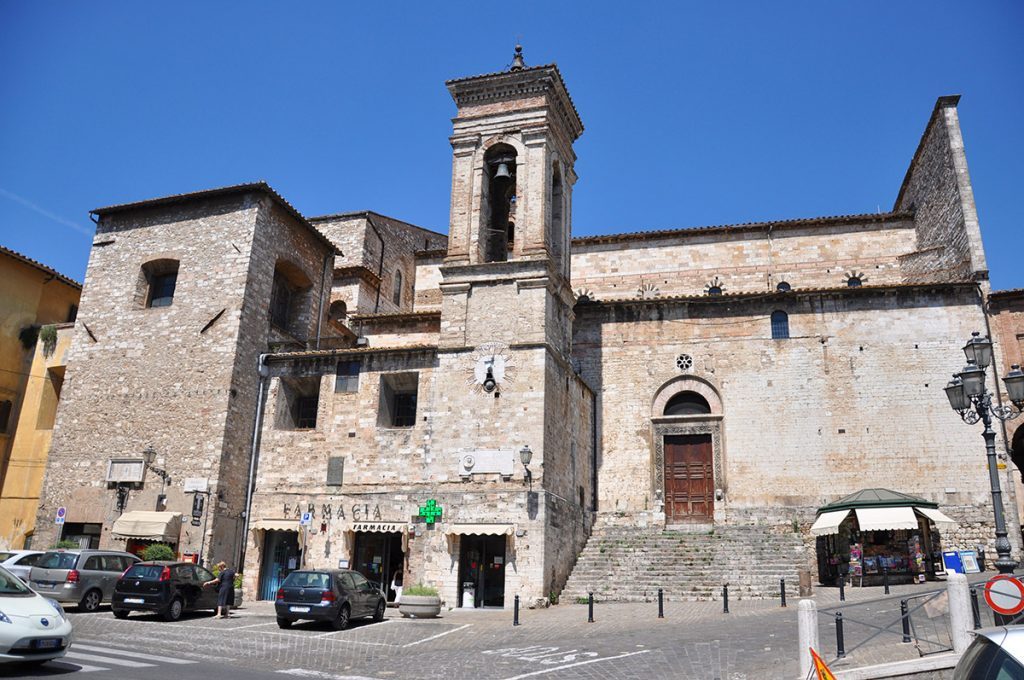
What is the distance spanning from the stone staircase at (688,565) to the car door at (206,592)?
326 inches

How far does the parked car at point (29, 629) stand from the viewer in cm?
849

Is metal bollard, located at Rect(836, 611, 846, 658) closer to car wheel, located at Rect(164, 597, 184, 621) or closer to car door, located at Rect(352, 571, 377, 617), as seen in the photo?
car door, located at Rect(352, 571, 377, 617)

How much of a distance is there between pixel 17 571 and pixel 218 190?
12001mm

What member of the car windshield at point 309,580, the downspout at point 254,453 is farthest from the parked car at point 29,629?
the downspout at point 254,453

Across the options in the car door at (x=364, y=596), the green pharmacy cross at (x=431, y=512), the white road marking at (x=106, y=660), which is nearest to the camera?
the white road marking at (x=106, y=660)

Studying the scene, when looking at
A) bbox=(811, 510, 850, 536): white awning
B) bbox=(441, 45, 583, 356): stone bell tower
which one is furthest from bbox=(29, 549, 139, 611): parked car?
bbox=(811, 510, 850, 536): white awning

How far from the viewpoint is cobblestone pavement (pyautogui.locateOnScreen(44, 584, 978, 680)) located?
10.7m

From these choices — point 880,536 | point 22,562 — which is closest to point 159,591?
point 22,562

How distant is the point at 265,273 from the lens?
23.9 meters

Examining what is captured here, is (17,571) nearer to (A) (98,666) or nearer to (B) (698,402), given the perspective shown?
(A) (98,666)

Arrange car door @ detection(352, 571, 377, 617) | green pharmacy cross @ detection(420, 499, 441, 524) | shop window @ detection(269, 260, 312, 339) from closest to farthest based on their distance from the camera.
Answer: car door @ detection(352, 571, 377, 617) → green pharmacy cross @ detection(420, 499, 441, 524) → shop window @ detection(269, 260, 312, 339)

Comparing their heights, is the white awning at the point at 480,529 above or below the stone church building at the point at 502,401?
below

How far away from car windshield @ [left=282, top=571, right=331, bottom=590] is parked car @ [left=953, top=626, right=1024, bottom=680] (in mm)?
12396

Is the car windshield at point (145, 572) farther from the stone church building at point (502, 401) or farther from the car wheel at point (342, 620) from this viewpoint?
the stone church building at point (502, 401)
